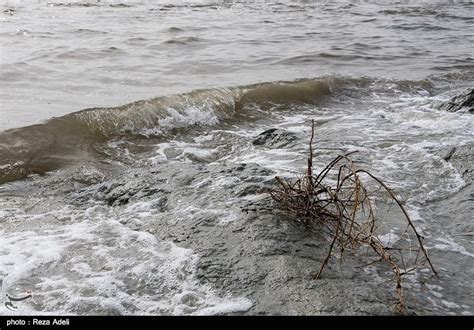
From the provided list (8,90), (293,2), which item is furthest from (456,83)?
(293,2)

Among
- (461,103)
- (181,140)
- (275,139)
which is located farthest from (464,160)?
(181,140)

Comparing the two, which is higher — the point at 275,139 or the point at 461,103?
the point at 461,103

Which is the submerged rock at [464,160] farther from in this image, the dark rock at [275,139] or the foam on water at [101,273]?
the foam on water at [101,273]

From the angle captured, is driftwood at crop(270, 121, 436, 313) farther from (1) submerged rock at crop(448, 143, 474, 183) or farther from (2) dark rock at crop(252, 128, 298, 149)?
(2) dark rock at crop(252, 128, 298, 149)

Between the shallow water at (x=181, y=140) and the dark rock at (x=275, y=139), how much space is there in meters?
0.11

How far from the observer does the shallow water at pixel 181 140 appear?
2.96m

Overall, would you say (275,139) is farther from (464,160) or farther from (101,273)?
(101,273)

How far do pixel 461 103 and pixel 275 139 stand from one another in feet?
9.88

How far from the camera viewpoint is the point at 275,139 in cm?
583

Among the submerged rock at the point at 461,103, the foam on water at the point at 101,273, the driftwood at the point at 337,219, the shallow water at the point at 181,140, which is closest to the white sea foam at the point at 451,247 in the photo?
the shallow water at the point at 181,140

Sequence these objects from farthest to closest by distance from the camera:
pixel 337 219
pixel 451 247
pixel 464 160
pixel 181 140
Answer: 1. pixel 181 140
2. pixel 464 160
3. pixel 451 247
4. pixel 337 219

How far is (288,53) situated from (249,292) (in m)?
9.33

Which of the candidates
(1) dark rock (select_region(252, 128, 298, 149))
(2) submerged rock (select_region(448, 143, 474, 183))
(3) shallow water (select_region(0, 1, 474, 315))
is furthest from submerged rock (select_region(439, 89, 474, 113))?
(1) dark rock (select_region(252, 128, 298, 149))

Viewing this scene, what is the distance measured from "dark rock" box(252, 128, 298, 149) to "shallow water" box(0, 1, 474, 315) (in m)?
0.11
